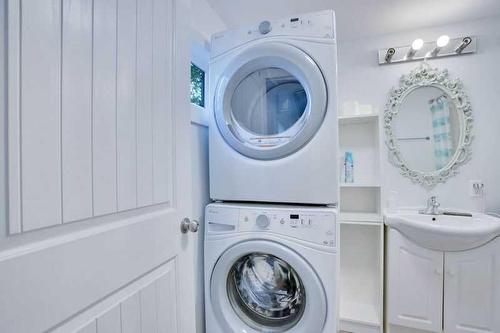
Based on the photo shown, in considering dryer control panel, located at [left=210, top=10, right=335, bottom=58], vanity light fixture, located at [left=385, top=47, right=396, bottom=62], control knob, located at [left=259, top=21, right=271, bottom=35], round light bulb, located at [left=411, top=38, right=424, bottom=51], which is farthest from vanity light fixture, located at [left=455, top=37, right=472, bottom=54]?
control knob, located at [left=259, top=21, right=271, bottom=35]

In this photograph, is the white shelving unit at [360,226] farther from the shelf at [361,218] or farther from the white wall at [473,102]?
the white wall at [473,102]

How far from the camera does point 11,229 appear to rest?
18.0 inches

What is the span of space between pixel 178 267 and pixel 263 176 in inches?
22.6

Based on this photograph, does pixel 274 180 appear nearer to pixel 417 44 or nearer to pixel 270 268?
pixel 270 268

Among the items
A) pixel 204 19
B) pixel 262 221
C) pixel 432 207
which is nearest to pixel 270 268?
pixel 262 221

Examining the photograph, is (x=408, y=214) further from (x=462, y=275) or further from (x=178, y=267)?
(x=178, y=267)

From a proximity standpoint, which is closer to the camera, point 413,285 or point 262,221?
point 262,221

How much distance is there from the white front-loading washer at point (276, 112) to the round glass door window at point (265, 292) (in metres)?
0.34

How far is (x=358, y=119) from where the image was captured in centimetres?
195

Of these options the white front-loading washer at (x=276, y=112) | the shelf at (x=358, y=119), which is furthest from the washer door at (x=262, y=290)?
the shelf at (x=358, y=119)

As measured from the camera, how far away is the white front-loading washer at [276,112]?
1.20 m

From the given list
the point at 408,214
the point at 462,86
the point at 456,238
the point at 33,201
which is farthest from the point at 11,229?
the point at 462,86

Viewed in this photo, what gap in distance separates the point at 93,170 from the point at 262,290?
1063 mm

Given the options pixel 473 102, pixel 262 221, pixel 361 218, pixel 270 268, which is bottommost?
pixel 270 268
